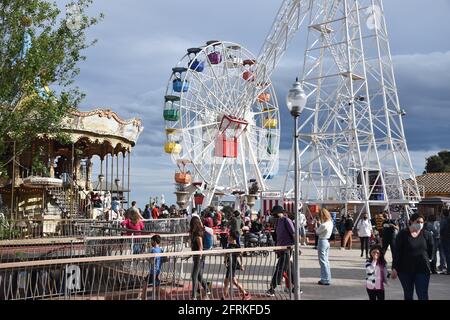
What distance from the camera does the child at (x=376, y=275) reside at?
7832 millimetres

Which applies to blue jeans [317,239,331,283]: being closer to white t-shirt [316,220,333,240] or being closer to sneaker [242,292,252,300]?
white t-shirt [316,220,333,240]

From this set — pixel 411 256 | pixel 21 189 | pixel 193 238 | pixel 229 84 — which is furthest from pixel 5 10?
pixel 229 84

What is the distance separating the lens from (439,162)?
73750 millimetres

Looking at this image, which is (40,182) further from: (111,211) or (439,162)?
(439,162)

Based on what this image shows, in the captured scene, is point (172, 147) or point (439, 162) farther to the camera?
point (439, 162)

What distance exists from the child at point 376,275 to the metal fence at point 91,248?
625cm

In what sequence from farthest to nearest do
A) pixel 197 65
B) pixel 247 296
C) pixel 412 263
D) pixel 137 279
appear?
pixel 197 65 → pixel 137 279 → pixel 247 296 → pixel 412 263

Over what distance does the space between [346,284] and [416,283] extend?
4.29m

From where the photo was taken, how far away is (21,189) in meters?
26.5

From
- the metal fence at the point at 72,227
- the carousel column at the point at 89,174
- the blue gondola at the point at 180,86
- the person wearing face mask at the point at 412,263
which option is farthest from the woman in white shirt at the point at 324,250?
the blue gondola at the point at 180,86

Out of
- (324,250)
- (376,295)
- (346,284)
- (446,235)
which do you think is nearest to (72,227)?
(324,250)

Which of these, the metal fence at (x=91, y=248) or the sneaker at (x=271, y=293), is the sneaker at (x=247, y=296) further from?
the metal fence at (x=91, y=248)

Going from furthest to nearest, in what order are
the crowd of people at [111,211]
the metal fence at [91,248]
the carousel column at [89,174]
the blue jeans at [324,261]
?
the carousel column at [89,174]
the crowd of people at [111,211]
the metal fence at [91,248]
the blue jeans at [324,261]
